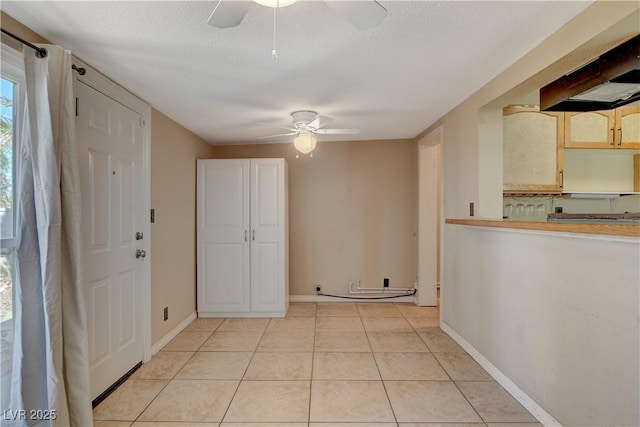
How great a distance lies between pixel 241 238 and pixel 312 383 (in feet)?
6.41

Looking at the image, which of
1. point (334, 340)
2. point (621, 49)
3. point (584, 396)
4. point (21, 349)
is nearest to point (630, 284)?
point (584, 396)

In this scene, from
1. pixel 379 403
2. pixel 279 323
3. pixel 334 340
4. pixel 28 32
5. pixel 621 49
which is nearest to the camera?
pixel 621 49

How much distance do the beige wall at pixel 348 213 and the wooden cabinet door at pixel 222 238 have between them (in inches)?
30.3

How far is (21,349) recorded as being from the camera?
143 cm

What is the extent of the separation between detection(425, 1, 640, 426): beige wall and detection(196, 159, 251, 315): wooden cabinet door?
241 cm

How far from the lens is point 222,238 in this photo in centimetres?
363

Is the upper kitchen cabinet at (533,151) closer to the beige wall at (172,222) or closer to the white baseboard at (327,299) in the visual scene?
the white baseboard at (327,299)

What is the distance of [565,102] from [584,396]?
5.49 feet

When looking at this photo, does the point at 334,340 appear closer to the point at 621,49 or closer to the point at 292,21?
the point at 292,21

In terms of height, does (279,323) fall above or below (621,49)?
below

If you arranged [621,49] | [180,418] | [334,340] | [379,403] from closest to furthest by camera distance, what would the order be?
1. [621,49]
2. [180,418]
3. [379,403]
4. [334,340]

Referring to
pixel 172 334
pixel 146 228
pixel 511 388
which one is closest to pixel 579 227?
pixel 511 388

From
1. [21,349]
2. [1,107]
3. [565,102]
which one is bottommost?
[21,349]

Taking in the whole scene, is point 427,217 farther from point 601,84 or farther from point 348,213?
point 601,84
